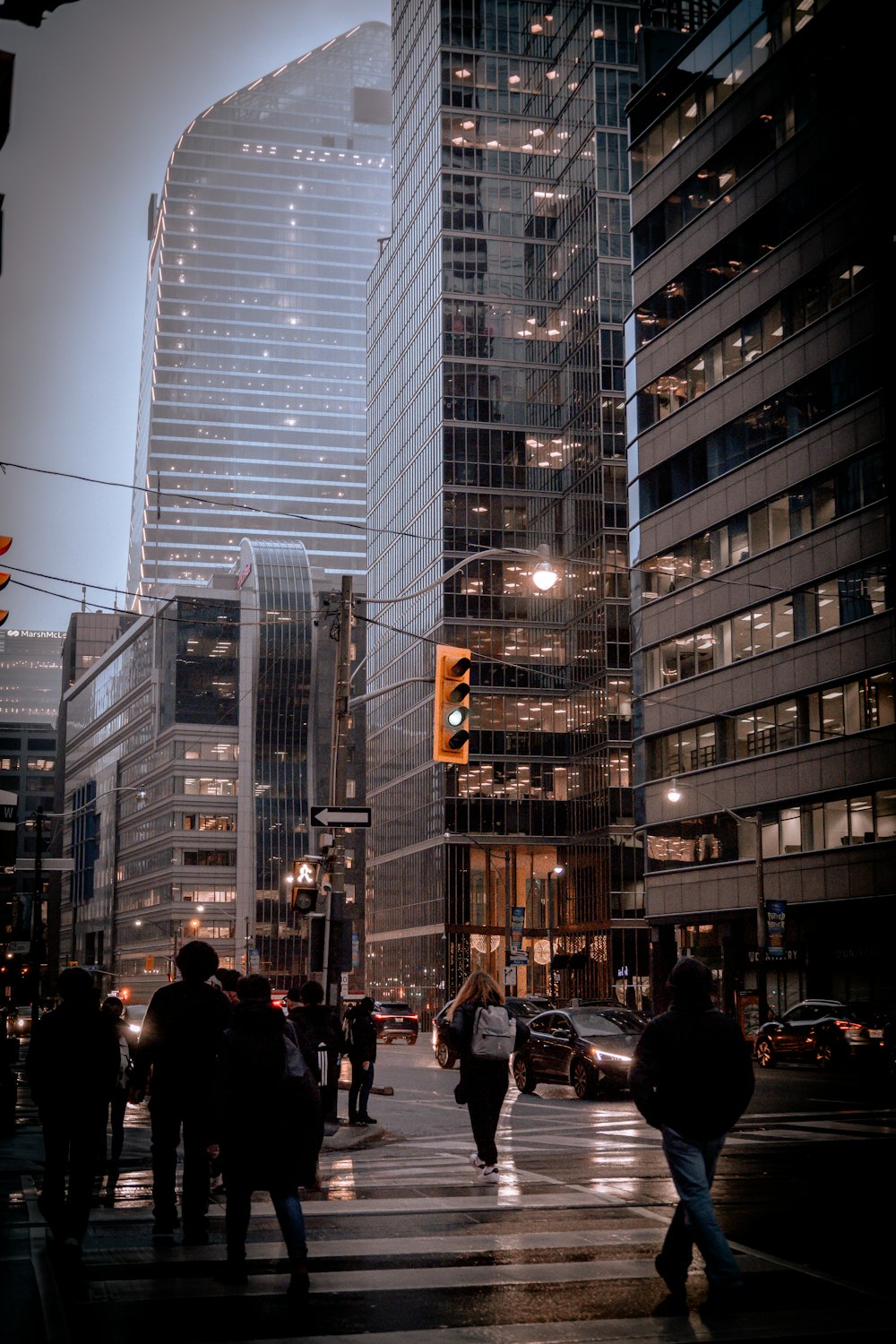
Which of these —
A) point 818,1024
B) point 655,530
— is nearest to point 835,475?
point 655,530

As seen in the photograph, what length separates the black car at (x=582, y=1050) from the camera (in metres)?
25.1

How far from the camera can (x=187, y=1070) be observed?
32.6 ft

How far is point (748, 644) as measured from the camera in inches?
1923

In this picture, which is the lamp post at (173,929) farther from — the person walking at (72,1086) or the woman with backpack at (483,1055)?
the person walking at (72,1086)

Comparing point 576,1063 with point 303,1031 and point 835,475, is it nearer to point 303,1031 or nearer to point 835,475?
point 303,1031

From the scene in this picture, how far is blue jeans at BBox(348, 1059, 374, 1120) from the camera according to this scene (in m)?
19.9

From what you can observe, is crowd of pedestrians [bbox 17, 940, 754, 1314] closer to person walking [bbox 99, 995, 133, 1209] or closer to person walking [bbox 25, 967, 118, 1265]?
person walking [bbox 25, 967, 118, 1265]

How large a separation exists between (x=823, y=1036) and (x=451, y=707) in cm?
1884

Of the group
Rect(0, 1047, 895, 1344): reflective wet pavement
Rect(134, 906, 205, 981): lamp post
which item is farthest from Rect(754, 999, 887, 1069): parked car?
Rect(134, 906, 205, 981): lamp post

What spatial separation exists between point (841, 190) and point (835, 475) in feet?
29.1

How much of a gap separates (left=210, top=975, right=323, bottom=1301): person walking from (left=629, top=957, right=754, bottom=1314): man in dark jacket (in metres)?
1.90

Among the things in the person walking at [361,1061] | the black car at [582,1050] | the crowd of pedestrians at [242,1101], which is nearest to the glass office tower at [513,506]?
the black car at [582,1050]

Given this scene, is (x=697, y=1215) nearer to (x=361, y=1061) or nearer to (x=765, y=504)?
(x=361, y=1061)

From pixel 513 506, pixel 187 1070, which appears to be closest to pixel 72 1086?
pixel 187 1070
